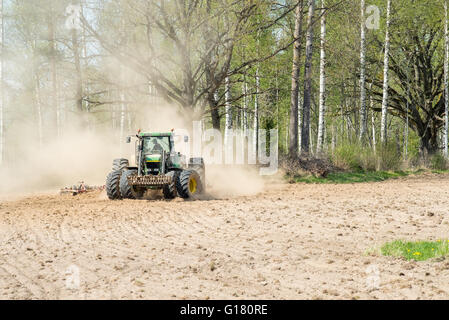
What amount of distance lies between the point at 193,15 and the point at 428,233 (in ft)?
47.3

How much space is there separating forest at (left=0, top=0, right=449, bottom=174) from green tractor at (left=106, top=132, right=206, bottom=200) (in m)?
4.95

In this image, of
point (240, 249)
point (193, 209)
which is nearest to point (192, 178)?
point (193, 209)

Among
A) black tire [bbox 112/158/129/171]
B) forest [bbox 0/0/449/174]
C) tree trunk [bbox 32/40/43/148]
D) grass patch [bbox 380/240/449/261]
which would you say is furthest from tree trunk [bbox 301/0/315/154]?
→ tree trunk [bbox 32/40/43/148]

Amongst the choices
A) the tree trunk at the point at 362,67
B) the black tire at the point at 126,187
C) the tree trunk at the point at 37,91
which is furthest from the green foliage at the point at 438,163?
the tree trunk at the point at 37,91

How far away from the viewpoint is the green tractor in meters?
14.9

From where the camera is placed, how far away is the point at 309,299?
561 cm

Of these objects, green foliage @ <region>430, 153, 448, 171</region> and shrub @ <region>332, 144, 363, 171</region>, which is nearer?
shrub @ <region>332, 144, 363, 171</region>

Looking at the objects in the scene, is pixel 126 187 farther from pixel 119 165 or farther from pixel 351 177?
pixel 351 177

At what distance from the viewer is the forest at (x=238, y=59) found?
2025 cm

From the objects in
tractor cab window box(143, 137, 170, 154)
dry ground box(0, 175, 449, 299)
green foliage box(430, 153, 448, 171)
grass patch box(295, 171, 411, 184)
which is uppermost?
tractor cab window box(143, 137, 170, 154)

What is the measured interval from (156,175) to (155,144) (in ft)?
4.39

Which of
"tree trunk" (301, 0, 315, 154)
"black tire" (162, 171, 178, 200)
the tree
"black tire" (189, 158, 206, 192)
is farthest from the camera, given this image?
the tree

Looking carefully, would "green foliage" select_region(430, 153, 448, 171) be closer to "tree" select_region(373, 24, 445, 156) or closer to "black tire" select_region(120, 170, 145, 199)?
"tree" select_region(373, 24, 445, 156)

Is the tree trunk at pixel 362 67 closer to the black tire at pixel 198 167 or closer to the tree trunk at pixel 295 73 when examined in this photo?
the tree trunk at pixel 295 73
